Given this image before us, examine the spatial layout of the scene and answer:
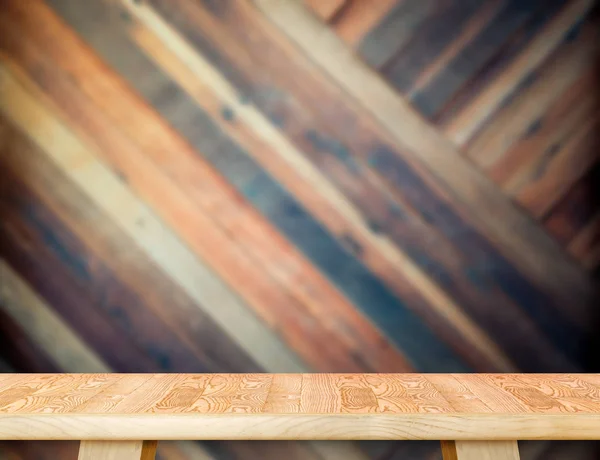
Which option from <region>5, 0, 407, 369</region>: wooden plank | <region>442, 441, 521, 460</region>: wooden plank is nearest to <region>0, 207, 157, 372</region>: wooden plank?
<region>5, 0, 407, 369</region>: wooden plank

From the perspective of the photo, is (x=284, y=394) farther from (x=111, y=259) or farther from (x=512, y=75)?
(x=512, y=75)

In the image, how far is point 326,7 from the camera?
4.52 ft

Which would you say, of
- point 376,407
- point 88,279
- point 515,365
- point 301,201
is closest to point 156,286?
point 88,279

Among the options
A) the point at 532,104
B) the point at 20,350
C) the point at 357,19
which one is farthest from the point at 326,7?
the point at 20,350

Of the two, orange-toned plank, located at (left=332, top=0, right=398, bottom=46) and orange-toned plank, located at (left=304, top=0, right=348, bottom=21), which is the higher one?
orange-toned plank, located at (left=304, top=0, right=348, bottom=21)

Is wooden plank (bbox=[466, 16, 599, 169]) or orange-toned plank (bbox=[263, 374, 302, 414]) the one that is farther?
wooden plank (bbox=[466, 16, 599, 169])

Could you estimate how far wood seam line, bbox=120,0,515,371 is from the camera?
4.25 feet

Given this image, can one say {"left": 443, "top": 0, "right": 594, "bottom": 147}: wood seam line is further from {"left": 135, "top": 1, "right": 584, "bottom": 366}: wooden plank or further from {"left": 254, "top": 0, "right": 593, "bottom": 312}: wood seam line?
{"left": 135, "top": 1, "right": 584, "bottom": 366}: wooden plank

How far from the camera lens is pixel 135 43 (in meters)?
1.38

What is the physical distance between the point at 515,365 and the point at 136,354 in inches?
42.0

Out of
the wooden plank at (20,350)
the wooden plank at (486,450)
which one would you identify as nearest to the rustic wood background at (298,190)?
the wooden plank at (20,350)

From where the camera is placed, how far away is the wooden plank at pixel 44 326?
130 cm

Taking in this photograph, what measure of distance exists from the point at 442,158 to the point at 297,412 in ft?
3.19

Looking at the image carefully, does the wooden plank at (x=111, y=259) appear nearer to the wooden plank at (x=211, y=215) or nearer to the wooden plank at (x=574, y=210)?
the wooden plank at (x=211, y=215)
